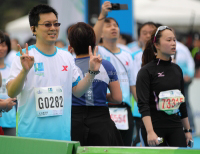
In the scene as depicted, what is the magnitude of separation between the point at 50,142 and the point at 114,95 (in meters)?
1.52

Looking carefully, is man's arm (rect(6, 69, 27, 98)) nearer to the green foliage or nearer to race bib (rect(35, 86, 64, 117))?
race bib (rect(35, 86, 64, 117))

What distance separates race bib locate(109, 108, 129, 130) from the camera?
615 cm

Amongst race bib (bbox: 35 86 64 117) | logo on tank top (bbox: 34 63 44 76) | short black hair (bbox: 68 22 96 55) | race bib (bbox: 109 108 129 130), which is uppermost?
short black hair (bbox: 68 22 96 55)

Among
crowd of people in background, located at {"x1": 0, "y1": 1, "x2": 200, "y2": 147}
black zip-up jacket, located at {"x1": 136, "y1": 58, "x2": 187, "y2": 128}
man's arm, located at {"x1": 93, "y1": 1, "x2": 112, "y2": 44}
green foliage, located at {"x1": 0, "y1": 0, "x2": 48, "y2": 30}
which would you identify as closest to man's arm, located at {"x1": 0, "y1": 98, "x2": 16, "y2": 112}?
crowd of people in background, located at {"x1": 0, "y1": 1, "x2": 200, "y2": 147}

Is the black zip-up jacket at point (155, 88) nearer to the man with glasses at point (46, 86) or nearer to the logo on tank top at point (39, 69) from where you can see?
the man with glasses at point (46, 86)

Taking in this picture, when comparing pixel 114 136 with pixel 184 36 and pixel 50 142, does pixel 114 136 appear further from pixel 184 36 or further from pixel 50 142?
pixel 184 36

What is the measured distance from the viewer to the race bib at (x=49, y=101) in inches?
165

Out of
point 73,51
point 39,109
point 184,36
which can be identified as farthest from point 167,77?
point 184,36

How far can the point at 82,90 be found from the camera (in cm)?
435

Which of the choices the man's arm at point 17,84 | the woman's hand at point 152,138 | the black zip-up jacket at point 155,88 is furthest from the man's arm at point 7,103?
the woman's hand at point 152,138

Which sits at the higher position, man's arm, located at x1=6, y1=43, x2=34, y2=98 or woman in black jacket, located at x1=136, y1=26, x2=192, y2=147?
man's arm, located at x1=6, y1=43, x2=34, y2=98

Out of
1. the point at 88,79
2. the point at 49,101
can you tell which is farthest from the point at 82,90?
the point at 49,101

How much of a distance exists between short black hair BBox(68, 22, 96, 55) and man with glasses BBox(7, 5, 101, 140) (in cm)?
41

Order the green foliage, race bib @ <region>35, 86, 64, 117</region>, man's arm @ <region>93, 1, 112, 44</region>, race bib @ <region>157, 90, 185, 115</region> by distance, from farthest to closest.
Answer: the green foliage < man's arm @ <region>93, 1, 112, 44</region> < race bib @ <region>157, 90, 185, 115</region> < race bib @ <region>35, 86, 64, 117</region>
